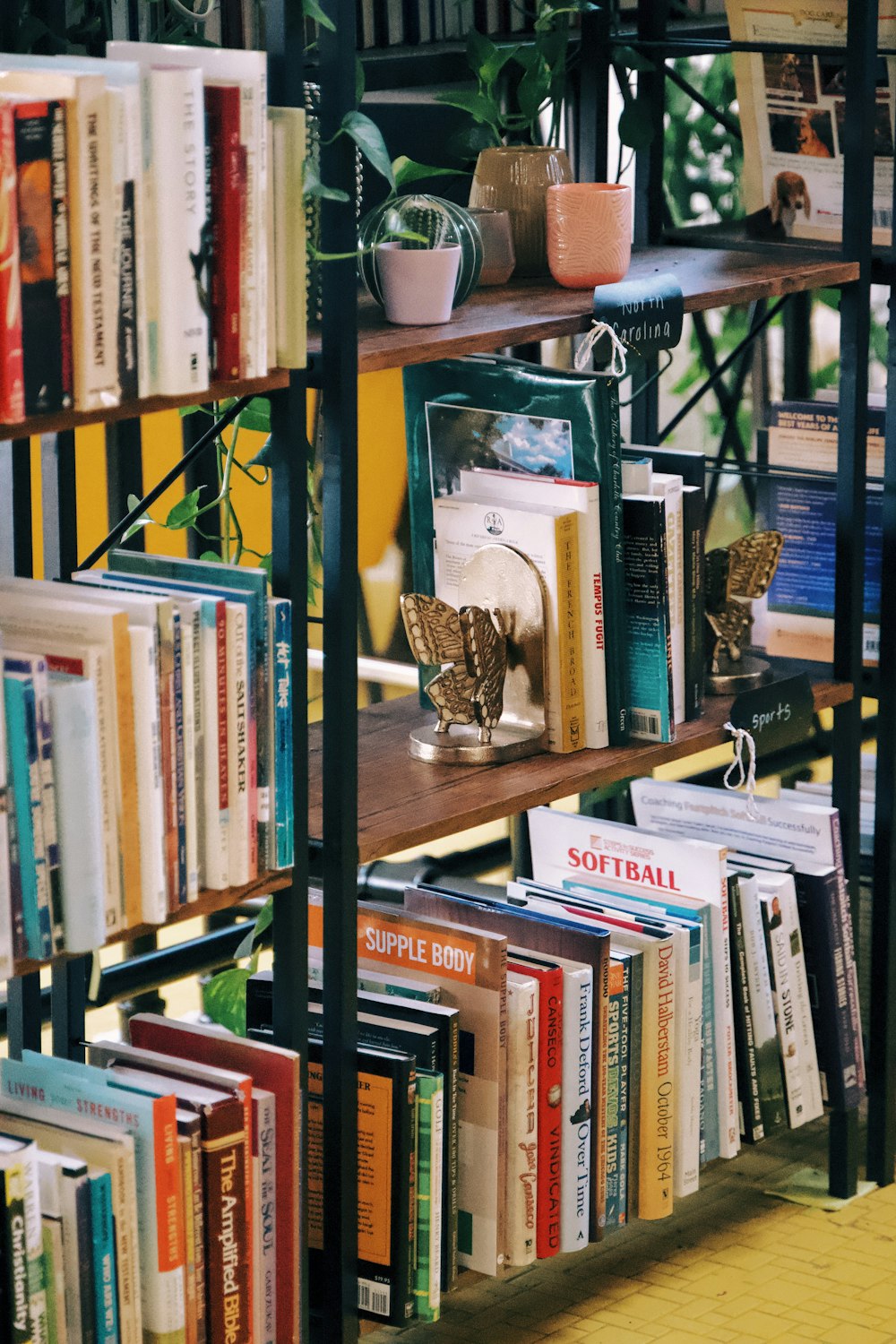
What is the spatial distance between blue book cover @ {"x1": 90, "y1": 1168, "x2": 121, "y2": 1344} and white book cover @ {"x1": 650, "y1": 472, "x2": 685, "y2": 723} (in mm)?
972

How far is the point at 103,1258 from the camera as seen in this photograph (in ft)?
5.70

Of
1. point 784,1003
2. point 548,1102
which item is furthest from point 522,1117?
point 784,1003

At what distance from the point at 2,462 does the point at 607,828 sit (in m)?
0.88

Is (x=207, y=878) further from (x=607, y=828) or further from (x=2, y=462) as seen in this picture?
(x=607, y=828)

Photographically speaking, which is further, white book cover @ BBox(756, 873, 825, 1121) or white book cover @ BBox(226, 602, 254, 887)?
white book cover @ BBox(756, 873, 825, 1121)

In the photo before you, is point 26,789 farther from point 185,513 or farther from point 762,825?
point 762,825

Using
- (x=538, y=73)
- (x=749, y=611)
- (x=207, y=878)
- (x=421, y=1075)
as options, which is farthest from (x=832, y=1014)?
(x=538, y=73)

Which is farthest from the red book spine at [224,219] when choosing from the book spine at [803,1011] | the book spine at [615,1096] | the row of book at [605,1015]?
the book spine at [803,1011]

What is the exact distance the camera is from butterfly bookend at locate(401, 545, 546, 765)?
2.24 m

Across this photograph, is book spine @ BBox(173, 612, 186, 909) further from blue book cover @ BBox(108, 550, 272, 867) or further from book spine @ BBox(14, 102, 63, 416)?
book spine @ BBox(14, 102, 63, 416)

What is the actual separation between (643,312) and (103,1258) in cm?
114

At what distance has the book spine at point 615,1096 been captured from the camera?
2320 mm

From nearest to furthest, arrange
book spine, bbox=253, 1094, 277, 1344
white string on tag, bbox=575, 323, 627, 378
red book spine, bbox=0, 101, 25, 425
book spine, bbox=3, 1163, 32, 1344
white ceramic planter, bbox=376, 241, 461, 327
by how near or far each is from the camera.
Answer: red book spine, bbox=0, 101, 25, 425 < book spine, bbox=3, 1163, 32, 1344 < book spine, bbox=253, 1094, 277, 1344 < white ceramic planter, bbox=376, 241, 461, 327 < white string on tag, bbox=575, 323, 627, 378

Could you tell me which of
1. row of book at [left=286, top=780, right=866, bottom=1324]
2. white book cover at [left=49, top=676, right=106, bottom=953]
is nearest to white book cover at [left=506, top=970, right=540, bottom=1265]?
row of book at [left=286, top=780, right=866, bottom=1324]
